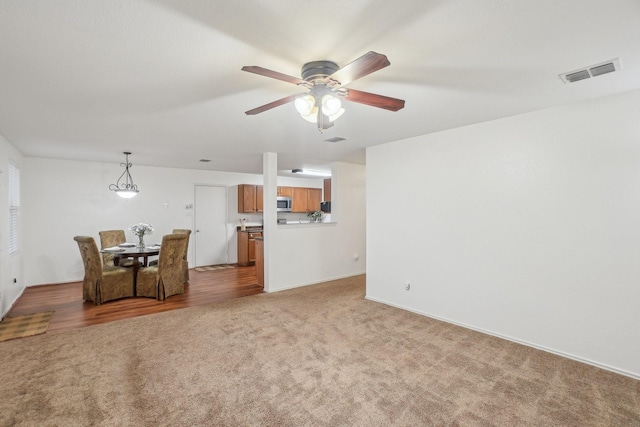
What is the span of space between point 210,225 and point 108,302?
10.7ft

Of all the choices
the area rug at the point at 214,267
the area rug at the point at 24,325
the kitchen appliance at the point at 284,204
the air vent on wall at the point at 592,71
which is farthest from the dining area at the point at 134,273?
the air vent on wall at the point at 592,71

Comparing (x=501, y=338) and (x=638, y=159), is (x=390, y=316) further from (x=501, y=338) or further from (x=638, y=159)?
(x=638, y=159)

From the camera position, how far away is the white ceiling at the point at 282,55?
1.54 m

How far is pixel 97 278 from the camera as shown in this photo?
4695 mm

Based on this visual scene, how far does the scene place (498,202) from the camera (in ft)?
11.2

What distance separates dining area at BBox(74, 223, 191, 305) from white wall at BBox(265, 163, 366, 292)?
1.55 m

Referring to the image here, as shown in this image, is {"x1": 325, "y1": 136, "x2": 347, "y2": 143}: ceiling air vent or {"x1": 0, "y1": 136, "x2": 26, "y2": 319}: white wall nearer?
{"x1": 0, "y1": 136, "x2": 26, "y2": 319}: white wall

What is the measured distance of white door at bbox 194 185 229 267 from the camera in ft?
25.0

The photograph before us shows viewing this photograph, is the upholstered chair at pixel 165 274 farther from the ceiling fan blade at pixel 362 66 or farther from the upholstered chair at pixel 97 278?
the ceiling fan blade at pixel 362 66

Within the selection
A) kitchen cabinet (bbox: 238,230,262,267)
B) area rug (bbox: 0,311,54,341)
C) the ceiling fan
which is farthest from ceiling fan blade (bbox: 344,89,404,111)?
kitchen cabinet (bbox: 238,230,262,267)

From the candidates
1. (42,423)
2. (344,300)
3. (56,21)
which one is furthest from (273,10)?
(344,300)

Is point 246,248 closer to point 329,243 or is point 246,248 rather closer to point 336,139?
point 329,243

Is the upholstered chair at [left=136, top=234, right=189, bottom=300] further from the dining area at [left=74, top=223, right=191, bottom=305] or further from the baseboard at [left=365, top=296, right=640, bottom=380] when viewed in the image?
the baseboard at [left=365, top=296, right=640, bottom=380]

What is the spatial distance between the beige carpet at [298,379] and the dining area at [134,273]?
1.21 metres
